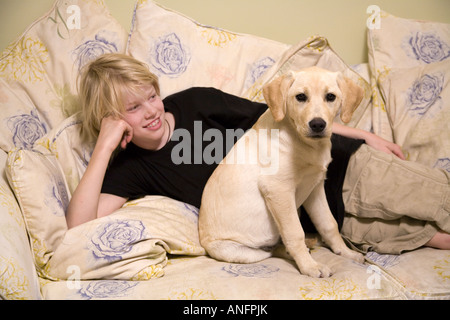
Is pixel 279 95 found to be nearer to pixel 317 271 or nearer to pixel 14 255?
pixel 317 271

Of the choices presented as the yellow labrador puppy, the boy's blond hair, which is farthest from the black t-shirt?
the boy's blond hair

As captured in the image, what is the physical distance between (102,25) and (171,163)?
1.01 m

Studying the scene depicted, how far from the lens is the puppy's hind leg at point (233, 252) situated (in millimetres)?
1894

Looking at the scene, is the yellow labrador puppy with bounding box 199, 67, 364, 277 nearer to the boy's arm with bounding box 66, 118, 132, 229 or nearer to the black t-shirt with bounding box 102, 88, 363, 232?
the black t-shirt with bounding box 102, 88, 363, 232

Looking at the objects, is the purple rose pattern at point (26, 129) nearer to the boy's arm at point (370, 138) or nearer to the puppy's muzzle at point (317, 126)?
the puppy's muzzle at point (317, 126)

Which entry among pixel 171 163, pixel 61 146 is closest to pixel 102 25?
pixel 61 146

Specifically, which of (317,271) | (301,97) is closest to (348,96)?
(301,97)

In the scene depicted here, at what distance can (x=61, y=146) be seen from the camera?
6.86 ft

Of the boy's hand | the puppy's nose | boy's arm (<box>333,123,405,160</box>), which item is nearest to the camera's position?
the puppy's nose

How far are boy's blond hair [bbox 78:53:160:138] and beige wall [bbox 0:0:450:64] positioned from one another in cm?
75

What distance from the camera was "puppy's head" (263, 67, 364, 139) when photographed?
159 centimetres

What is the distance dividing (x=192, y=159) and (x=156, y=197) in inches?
11.2

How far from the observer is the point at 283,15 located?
2.78 metres
